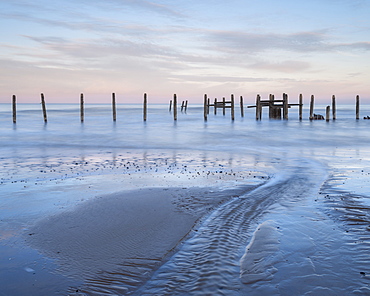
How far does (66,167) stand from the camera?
9188mm

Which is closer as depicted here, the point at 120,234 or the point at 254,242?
the point at 254,242

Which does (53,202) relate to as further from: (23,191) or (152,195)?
(152,195)

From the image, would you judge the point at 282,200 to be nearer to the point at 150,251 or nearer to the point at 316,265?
the point at 316,265

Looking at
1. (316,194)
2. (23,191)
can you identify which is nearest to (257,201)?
(316,194)

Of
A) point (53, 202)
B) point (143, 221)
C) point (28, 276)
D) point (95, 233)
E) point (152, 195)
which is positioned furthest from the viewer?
point (152, 195)

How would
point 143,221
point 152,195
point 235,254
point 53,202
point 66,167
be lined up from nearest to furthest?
point 235,254 < point 143,221 < point 53,202 < point 152,195 < point 66,167

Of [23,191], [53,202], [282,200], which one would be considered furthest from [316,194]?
[23,191]

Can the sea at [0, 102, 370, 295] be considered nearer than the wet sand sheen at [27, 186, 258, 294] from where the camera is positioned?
Yes

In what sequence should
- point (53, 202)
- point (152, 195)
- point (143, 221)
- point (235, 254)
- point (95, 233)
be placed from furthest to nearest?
point (152, 195), point (53, 202), point (143, 221), point (95, 233), point (235, 254)

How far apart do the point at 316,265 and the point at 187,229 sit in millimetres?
1621

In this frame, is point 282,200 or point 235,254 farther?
point 282,200

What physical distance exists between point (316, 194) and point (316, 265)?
9.69ft

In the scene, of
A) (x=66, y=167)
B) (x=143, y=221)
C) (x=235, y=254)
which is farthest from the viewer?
(x=66, y=167)

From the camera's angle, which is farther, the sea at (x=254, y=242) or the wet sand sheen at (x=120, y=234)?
the wet sand sheen at (x=120, y=234)
